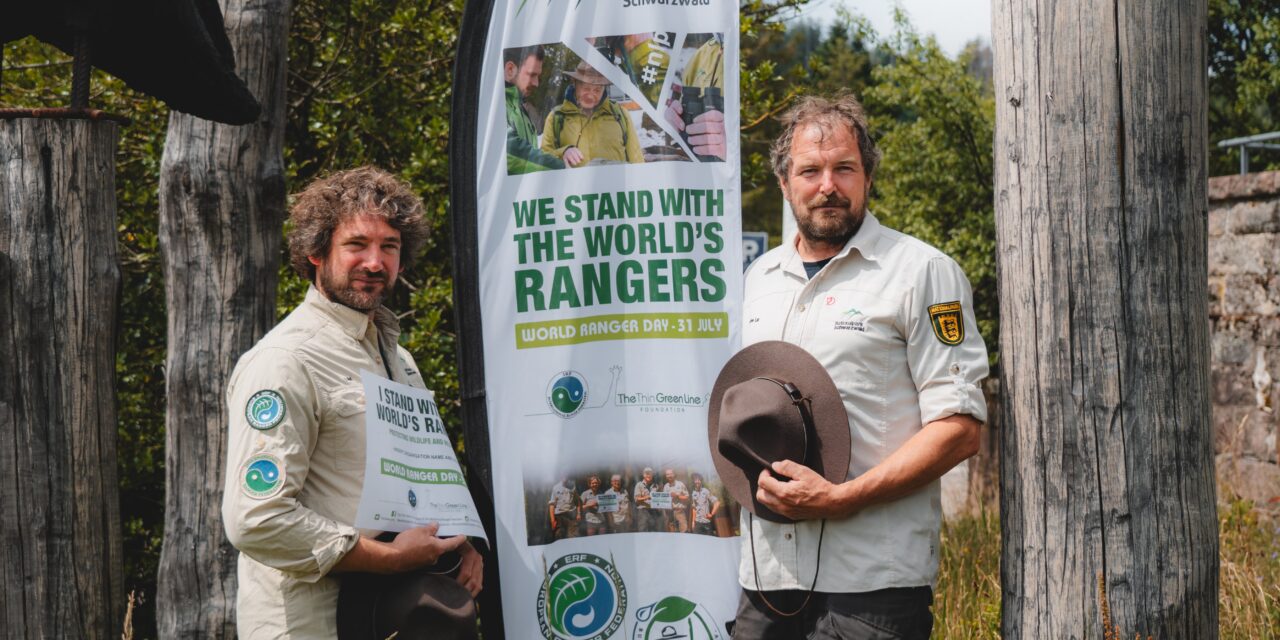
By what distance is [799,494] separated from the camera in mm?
2807

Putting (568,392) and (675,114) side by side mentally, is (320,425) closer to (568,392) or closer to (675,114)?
(568,392)

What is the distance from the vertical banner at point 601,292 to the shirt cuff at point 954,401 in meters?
0.72

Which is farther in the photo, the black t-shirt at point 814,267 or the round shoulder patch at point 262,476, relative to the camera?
the black t-shirt at point 814,267

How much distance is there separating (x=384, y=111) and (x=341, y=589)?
12.6 ft

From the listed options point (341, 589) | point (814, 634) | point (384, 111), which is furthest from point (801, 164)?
point (384, 111)

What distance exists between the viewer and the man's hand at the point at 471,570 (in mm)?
3104

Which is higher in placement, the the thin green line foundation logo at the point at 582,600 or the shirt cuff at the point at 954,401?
the shirt cuff at the point at 954,401

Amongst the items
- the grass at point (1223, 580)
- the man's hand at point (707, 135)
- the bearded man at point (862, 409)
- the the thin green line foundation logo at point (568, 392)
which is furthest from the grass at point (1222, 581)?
the man's hand at point (707, 135)

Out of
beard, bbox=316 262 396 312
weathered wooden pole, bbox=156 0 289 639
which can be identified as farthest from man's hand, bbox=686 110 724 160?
weathered wooden pole, bbox=156 0 289 639

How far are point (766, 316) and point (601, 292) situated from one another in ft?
1.80

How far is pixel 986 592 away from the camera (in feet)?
16.4

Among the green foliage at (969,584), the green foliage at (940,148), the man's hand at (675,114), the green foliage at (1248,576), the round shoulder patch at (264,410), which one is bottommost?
the green foliage at (969,584)

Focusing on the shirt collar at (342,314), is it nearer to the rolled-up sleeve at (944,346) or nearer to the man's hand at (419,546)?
the man's hand at (419,546)

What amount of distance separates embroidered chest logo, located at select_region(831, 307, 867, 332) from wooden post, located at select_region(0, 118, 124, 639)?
1.72 m
